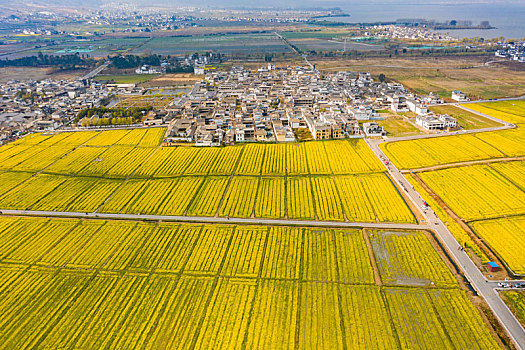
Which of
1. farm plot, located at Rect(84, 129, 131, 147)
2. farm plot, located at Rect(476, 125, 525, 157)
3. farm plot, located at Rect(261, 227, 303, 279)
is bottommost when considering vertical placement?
farm plot, located at Rect(261, 227, 303, 279)

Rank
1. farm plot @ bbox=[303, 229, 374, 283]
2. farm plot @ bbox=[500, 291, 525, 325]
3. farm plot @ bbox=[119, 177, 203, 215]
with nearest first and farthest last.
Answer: farm plot @ bbox=[500, 291, 525, 325]
farm plot @ bbox=[303, 229, 374, 283]
farm plot @ bbox=[119, 177, 203, 215]

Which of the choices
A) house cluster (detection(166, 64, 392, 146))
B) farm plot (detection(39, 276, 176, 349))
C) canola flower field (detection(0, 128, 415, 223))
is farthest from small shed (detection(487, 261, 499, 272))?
house cluster (detection(166, 64, 392, 146))

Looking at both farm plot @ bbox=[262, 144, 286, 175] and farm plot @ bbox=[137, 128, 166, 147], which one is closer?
farm plot @ bbox=[262, 144, 286, 175]

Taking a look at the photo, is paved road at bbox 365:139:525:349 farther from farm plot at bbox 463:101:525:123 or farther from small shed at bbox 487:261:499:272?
farm plot at bbox 463:101:525:123

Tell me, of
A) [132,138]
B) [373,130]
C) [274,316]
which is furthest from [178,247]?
[373,130]

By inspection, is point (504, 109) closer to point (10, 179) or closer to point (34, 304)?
point (34, 304)

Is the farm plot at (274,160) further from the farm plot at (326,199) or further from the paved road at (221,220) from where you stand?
the paved road at (221,220)

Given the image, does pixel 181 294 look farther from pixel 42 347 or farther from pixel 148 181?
pixel 148 181
